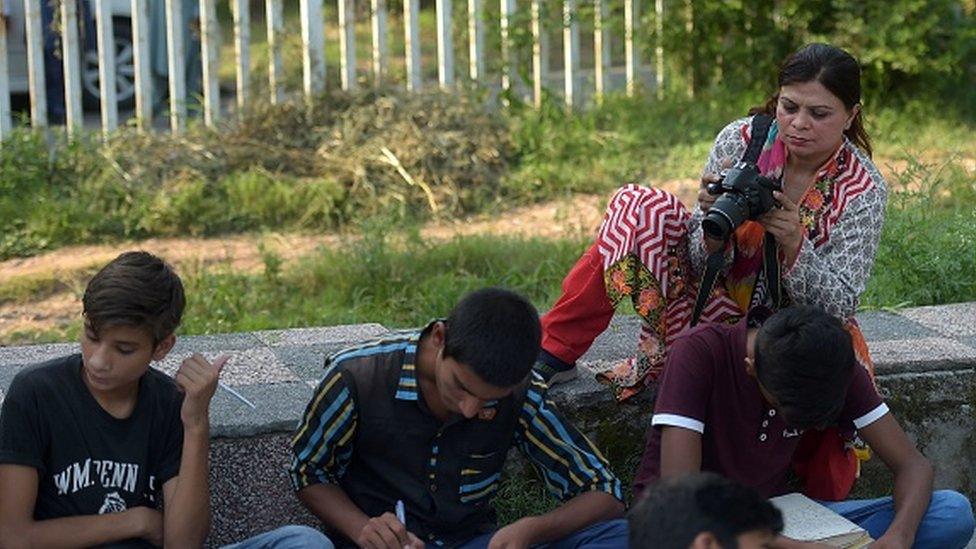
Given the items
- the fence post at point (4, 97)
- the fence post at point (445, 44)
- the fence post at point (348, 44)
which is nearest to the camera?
the fence post at point (4, 97)

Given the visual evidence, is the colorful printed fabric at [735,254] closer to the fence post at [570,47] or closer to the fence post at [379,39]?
the fence post at [379,39]

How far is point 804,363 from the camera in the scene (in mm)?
3602

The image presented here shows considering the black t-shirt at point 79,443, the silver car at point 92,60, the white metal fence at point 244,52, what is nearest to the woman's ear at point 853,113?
the black t-shirt at point 79,443

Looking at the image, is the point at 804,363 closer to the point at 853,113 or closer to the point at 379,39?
the point at 853,113

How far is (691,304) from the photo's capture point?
14.0ft

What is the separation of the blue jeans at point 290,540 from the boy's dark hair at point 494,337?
508 mm

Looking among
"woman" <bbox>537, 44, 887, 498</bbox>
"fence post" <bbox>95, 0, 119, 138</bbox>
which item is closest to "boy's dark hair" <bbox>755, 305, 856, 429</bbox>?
"woman" <bbox>537, 44, 887, 498</bbox>

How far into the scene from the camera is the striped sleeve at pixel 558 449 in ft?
12.2

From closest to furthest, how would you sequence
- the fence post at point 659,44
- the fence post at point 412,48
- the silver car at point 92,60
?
the fence post at point 412,48 → the silver car at point 92,60 → the fence post at point 659,44

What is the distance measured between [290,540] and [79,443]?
50 cm

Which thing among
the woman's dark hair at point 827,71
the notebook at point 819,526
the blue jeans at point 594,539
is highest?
the woman's dark hair at point 827,71

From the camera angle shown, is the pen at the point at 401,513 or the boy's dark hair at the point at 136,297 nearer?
the boy's dark hair at the point at 136,297

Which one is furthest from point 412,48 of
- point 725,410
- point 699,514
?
point 699,514

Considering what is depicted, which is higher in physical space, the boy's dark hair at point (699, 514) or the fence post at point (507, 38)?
the fence post at point (507, 38)
